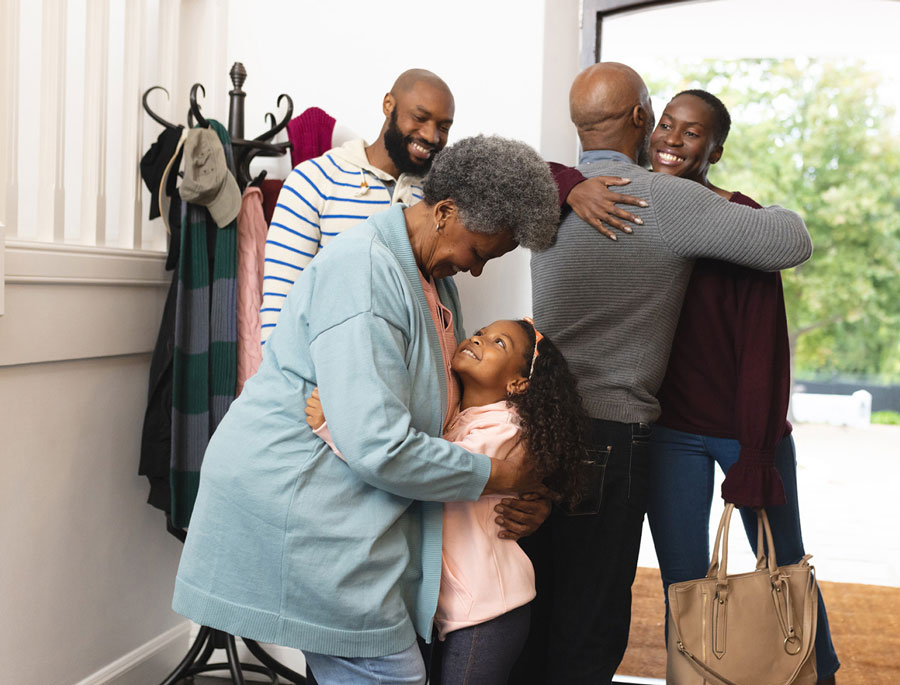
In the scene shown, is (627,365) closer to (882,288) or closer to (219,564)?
(219,564)

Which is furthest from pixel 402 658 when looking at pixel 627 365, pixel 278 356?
pixel 627 365

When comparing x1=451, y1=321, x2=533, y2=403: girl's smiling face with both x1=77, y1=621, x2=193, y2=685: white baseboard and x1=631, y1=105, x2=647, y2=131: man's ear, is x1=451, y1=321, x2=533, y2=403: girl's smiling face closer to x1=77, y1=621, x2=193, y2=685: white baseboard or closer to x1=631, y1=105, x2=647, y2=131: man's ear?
x1=631, y1=105, x2=647, y2=131: man's ear

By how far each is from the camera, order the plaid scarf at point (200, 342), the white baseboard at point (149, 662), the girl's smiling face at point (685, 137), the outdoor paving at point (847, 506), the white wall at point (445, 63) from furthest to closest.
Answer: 1. the outdoor paving at point (847, 506)
2. the white wall at point (445, 63)
3. the white baseboard at point (149, 662)
4. the plaid scarf at point (200, 342)
5. the girl's smiling face at point (685, 137)

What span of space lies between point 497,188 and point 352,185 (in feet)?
3.18

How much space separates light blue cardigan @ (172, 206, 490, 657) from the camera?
1.27m

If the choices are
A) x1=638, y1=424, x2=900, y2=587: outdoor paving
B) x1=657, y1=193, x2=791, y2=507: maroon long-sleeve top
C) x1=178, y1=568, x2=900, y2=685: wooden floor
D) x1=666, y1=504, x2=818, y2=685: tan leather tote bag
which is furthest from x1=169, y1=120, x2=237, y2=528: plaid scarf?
x1=638, y1=424, x2=900, y2=587: outdoor paving

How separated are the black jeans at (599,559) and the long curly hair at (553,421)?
0.82 ft

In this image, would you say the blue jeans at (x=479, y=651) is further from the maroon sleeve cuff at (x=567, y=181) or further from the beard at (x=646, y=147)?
the beard at (x=646, y=147)

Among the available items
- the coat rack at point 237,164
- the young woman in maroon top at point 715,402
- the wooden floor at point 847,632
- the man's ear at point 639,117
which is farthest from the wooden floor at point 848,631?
the man's ear at point 639,117

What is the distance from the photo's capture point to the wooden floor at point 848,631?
308 centimetres

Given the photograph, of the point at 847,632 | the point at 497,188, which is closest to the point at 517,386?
the point at 497,188

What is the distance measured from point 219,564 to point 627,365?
880 millimetres

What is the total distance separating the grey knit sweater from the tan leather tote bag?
0.39 meters

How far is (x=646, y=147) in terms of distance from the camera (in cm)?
198
